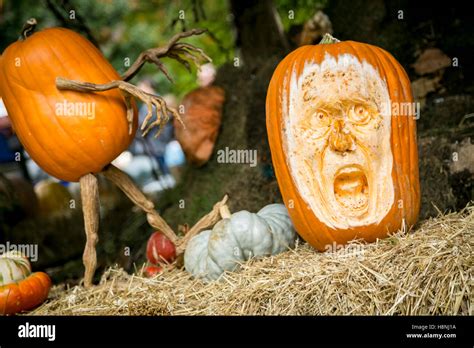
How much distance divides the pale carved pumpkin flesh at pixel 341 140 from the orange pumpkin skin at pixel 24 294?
1459mm

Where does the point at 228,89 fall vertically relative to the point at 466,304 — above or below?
above

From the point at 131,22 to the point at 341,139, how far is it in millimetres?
3665

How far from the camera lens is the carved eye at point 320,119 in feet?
10.7

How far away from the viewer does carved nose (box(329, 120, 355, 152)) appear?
3219 mm

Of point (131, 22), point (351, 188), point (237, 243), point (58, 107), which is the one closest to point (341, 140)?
point (351, 188)

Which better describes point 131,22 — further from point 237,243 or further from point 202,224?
point 237,243

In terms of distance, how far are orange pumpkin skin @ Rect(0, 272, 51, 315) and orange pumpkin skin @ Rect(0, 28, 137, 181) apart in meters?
0.59

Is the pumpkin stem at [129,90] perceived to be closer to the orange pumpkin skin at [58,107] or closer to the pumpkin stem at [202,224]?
the orange pumpkin skin at [58,107]

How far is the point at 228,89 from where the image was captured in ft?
16.2

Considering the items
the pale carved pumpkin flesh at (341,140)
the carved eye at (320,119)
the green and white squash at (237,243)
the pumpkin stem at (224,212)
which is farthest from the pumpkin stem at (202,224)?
the carved eye at (320,119)

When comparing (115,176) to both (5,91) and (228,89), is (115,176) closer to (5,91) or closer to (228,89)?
(5,91)

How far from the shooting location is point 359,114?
3.26 m
